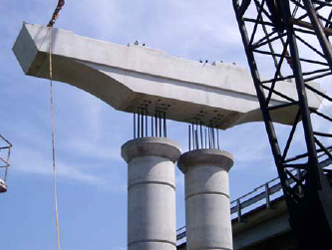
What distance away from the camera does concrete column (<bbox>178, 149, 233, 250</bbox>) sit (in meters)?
23.6

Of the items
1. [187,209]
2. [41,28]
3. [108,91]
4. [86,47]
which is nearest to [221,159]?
[187,209]

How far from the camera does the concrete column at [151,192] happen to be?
73.1 feet

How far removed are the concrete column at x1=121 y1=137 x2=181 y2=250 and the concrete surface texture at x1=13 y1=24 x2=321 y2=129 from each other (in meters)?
1.73

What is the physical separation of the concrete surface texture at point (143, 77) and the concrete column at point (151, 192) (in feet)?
5.68

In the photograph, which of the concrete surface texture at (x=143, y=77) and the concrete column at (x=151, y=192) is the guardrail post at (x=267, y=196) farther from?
the concrete column at (x=151, y=192)

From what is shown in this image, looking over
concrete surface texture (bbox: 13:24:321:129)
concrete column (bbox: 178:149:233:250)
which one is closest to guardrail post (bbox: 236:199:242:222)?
concrete surface texture (bbox: 13:24:321:129)

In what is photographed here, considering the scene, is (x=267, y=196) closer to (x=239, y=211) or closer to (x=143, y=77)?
(x=239, y=211)

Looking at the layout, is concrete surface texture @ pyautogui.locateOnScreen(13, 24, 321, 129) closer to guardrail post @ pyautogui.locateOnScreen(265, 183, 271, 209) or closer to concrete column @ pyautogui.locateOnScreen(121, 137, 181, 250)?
concrete column @ pyautogui.locateOnScreen(121, 137, 181, 250)

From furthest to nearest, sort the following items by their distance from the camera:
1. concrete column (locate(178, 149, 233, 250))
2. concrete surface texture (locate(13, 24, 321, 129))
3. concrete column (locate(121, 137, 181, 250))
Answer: concrete column (locate(178, 149, 233, 250)) < concrete surface texture (locate(13, 24, 321, 129)) < concrete column (locate(121, 137, 181, 250))

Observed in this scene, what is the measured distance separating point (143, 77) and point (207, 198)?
4.78 meters

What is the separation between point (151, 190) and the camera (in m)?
22.8

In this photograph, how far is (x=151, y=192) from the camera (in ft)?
74.7

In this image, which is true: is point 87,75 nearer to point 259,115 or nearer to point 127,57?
point 127,57

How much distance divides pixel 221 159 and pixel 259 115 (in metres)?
3.10
